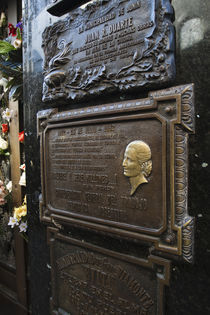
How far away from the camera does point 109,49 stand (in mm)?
1502

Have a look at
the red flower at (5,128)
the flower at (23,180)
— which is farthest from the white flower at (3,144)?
the flower at (23,180)

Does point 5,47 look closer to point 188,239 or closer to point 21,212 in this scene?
point 21,212

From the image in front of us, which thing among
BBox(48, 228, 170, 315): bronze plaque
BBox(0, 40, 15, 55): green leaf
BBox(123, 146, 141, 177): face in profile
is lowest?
BBox(48, 228, 170, 315): bronze plaque

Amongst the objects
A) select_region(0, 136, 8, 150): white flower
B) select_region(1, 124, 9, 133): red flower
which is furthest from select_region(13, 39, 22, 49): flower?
select_region(0, 136, 8, 150): white flower

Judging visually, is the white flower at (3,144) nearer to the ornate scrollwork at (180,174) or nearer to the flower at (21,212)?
the flower at (21,212)

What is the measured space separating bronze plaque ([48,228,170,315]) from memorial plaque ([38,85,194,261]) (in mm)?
181

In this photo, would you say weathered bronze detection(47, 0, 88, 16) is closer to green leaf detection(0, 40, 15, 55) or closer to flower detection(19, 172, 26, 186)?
green leaf detection(0, 40, 15, 55)

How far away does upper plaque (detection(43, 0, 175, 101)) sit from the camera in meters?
A: 1.28

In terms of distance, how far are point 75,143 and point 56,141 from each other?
Result: 0.21 m

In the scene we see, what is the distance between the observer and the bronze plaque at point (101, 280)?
4.68 ft

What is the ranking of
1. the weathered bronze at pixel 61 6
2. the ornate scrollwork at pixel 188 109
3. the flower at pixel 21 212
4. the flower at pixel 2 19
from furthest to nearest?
the flower at pixel 2 19 → the flower at pixel 21 212 → the weathered bronze at pixel 61 6 → the ornate scrollwork at pixel 188 109

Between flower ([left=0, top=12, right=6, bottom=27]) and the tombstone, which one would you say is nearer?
the tombstone

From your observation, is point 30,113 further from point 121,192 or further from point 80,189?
point 121,192

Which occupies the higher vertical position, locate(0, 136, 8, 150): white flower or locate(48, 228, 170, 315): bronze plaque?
locate(0, 136, 8, 150): white flower
